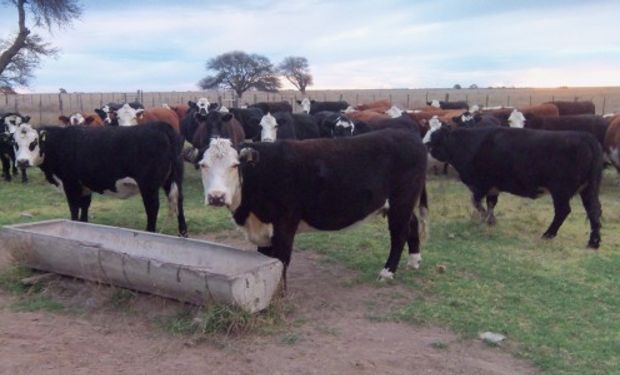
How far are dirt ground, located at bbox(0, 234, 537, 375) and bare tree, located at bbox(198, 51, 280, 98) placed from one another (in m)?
39.3

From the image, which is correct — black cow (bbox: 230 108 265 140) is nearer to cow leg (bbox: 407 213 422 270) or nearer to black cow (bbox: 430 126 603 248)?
black cow (bbox: 430 126 603 248)

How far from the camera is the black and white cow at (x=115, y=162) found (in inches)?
339

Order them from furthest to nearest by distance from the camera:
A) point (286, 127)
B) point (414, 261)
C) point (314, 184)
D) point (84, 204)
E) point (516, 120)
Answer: point (516, 120), point (286, 127), point (84, 204), point (414, 261), point (314, 184)

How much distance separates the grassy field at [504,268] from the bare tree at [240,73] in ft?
108

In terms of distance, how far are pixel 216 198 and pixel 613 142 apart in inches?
439

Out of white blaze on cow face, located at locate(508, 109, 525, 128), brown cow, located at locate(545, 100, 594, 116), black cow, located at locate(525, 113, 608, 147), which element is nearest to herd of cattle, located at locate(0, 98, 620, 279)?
black cow, located at locate(525, 113, 608, 147)

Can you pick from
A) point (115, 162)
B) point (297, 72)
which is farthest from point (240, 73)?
point (115, 162)

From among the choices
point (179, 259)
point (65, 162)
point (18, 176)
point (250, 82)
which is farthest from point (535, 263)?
point (250, 82)

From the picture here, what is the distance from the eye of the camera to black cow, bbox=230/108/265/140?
1561cm

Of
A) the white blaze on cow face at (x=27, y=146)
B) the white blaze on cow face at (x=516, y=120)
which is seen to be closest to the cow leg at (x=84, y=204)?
the white blaze on cow face at (x=27, y=146)

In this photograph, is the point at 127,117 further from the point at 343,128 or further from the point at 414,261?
the point at 414,261

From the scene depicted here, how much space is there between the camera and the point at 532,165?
9180mm

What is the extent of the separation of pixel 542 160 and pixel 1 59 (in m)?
26.1

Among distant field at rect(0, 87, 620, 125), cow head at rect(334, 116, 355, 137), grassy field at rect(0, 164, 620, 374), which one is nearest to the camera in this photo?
grassy field at rect(0, 164, 620, 374)
